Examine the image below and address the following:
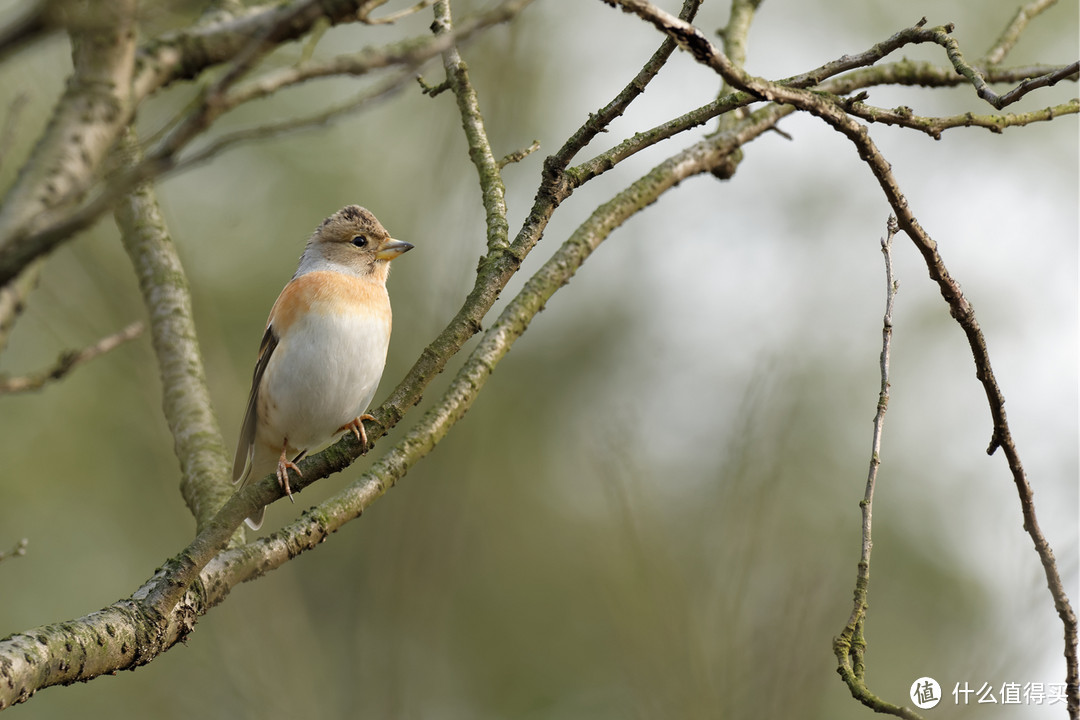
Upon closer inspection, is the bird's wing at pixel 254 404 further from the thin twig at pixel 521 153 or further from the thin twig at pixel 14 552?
the thin twig at pixel 14 552

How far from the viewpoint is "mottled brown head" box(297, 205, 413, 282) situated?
19.3 feet

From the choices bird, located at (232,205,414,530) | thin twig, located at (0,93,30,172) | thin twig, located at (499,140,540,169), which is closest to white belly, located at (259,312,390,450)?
bird, located at (232,205,414,530)

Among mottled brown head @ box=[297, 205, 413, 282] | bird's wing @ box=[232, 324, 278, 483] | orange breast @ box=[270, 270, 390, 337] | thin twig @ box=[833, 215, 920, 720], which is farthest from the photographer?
mottled brown head @ box=[297, 205, 413, 282]

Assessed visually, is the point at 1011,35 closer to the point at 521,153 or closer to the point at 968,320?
the point at 968,320

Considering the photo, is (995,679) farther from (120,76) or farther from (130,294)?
(130,294)

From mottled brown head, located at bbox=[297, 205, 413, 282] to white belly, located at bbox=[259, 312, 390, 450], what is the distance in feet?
1.97

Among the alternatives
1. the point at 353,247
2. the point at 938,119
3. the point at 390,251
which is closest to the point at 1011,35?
the point at 938,119

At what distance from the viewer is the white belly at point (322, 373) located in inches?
204

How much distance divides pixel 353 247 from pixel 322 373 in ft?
3.57

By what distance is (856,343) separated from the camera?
13758 millimetres

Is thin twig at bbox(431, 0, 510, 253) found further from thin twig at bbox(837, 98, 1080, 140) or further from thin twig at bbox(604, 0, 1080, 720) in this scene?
thin twig at bbox(837, 98, 1080, 140)

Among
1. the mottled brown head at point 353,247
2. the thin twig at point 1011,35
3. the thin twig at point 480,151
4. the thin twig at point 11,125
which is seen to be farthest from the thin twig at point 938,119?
the mottled brown head at point 353,247

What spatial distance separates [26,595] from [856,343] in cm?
1153

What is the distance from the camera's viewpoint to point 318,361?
520 centimetres
